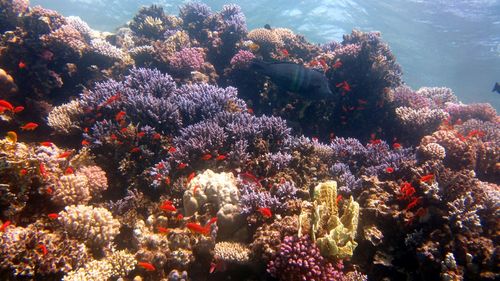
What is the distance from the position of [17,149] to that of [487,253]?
6950 mm

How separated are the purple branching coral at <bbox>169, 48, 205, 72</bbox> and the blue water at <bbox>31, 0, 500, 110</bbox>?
28.2 metres

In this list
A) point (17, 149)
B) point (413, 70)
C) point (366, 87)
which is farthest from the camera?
point (413, 70)

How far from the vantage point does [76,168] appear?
16.6 feet

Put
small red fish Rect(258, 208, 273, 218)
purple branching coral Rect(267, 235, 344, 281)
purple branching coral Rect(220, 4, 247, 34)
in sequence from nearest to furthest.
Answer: purple branching coral Rect(267, 235, 344, 281) < small red fish Rect(258, 208, 273, 218) < purple branching coral Rect(220, 4, 247, 34)

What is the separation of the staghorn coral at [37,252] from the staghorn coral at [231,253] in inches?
71.1

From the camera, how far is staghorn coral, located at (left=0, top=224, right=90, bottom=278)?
136 inches

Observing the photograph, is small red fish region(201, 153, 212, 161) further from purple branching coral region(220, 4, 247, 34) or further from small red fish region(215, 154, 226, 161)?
purple branching coral region(220, 4, 247, 34)

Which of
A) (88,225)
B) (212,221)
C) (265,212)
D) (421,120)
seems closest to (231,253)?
(212,221)

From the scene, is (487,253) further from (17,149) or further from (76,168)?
(17,149)

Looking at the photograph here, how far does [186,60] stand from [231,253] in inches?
243

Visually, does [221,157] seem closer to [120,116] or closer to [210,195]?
[210,195]

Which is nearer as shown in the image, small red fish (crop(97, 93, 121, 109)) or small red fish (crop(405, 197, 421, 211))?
small red fish (crop(405, 197, 421, 211))

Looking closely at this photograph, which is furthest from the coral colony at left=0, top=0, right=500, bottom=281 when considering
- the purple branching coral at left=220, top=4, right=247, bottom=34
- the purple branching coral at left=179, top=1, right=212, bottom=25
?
the purple branching coral at left=179, top=1, right=212, bottom=25

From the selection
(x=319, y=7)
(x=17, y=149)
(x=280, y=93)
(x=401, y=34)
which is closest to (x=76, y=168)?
(x=17, y=149)
